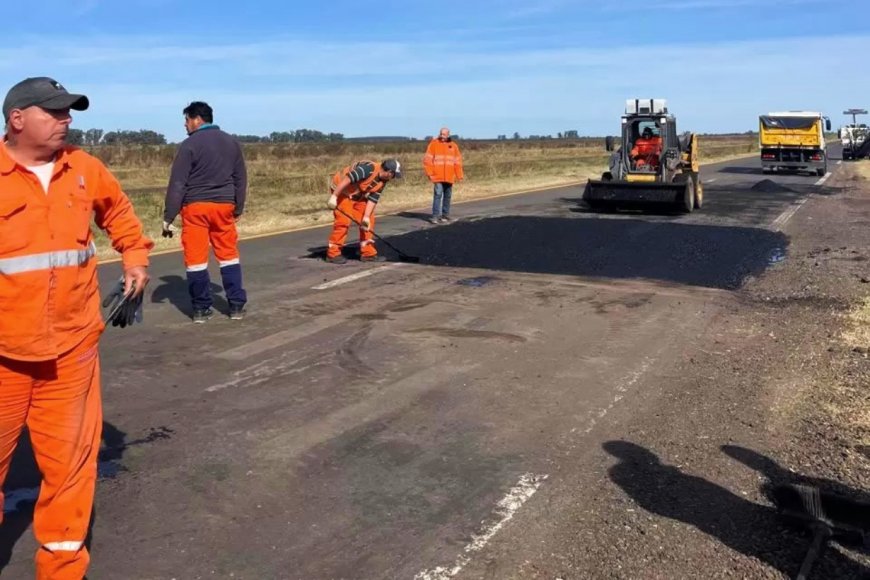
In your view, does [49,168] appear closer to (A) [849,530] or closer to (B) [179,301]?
(A) [849,530]

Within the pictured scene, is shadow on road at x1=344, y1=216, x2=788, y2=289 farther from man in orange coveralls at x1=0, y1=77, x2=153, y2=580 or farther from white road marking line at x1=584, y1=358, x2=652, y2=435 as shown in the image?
man in orange coveralls at x1=0, y1=77, x2=153, y2=580

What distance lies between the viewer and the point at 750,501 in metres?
4.07

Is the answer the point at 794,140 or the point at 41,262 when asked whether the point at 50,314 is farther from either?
the point at 794,140

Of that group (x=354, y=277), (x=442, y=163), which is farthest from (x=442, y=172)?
(x=354, y=277)

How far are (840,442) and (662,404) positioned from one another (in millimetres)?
1091

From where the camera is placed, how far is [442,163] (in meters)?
16.2

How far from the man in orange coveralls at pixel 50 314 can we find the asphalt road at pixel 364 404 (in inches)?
Result: 16.2

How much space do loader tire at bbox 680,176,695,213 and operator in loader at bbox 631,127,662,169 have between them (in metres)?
1.02

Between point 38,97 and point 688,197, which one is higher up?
point 38,97

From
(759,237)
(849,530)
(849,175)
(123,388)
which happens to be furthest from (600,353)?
(849,175)

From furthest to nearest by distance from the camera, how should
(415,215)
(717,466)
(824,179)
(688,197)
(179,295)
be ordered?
(824,179) → (415,215) → (688,197) → (179,295) → (717,466)

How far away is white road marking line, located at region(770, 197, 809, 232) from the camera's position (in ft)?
50.6

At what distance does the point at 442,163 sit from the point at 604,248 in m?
4.99

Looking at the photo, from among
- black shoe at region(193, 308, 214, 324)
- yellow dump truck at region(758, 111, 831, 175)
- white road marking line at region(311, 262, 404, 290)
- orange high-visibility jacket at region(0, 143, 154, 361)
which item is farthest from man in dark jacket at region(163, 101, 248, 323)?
yellow dump truck at region(758, 111, 831, 175)
